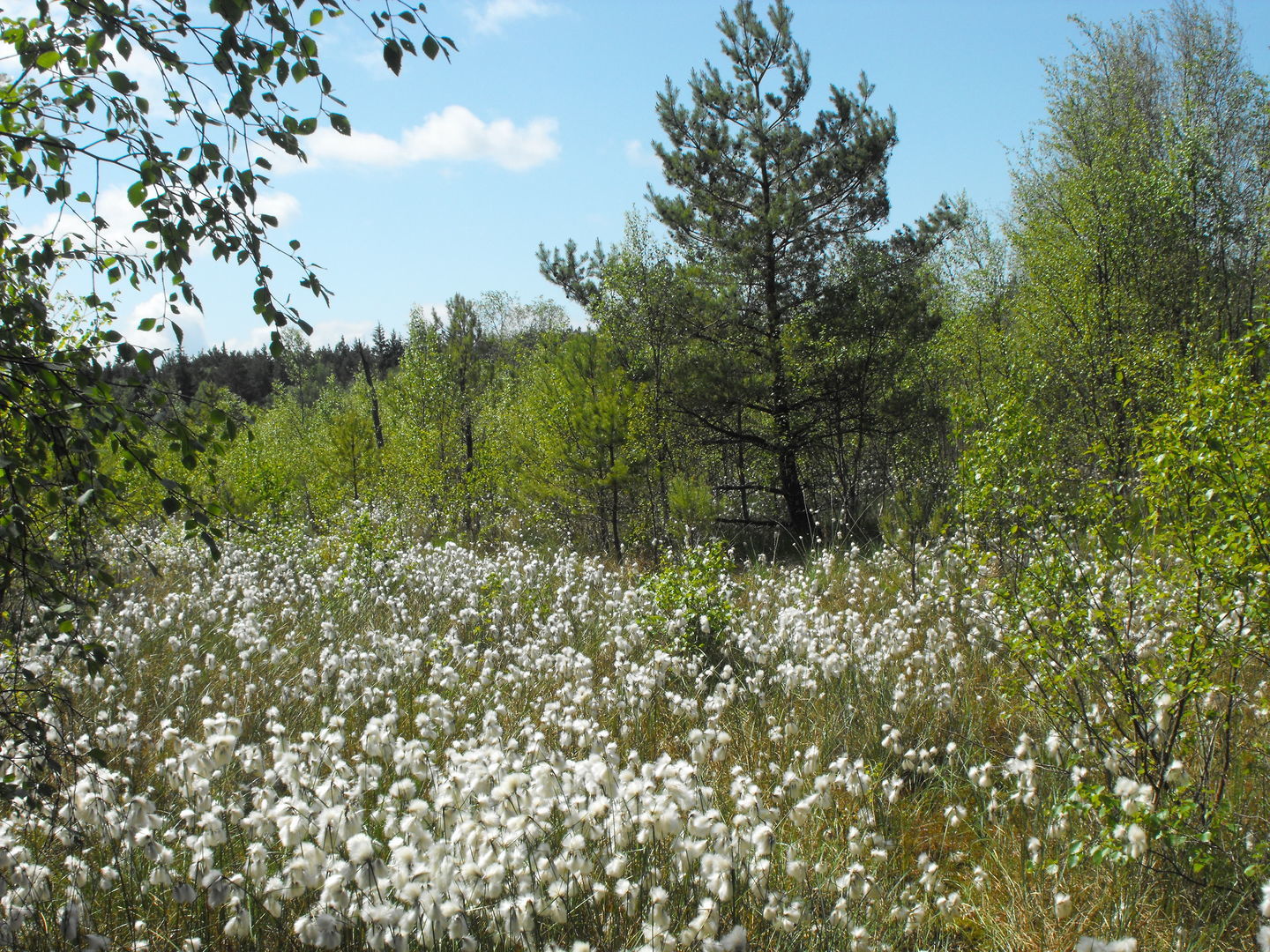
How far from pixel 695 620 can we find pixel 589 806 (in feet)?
13.8

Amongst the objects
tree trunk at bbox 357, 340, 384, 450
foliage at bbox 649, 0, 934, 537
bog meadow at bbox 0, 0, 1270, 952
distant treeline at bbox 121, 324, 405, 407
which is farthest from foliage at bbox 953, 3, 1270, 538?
distant treeline at bbox 121, 324, 405, 407

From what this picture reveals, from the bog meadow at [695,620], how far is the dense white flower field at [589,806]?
31 millimetres

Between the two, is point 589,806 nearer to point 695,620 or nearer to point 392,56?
point 392,56

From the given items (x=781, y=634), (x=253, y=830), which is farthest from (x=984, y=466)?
(x=253, y=830)

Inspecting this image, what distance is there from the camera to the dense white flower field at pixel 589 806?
8.75ft

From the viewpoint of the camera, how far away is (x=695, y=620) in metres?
7.03

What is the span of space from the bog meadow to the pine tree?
0.23 feet

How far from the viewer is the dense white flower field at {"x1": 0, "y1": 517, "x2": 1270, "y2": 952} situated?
2.67m

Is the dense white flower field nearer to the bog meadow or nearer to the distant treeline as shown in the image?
the bog meadow

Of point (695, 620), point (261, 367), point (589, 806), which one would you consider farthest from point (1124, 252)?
point (261, 367)

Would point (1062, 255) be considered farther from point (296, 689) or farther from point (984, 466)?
point (296, 689)

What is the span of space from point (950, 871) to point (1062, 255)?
11.7m

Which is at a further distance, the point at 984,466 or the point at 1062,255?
the point at 1062,255

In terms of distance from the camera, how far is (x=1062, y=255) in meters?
12.6
